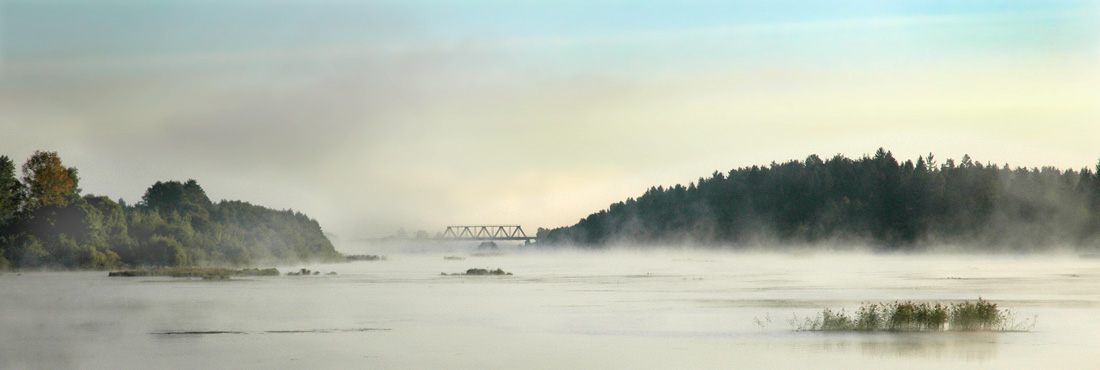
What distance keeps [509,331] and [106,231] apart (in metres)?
90.5

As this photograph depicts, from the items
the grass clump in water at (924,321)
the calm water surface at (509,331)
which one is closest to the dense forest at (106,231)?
the calm water surface at (509,331)

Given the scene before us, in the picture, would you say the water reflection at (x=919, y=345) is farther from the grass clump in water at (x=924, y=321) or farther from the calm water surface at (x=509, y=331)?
the grass clump in water at (x=924, y=321)

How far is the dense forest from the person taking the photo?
4348 inches

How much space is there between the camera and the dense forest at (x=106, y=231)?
11044 centimetres

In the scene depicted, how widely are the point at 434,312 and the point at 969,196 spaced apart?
171510 millimetres

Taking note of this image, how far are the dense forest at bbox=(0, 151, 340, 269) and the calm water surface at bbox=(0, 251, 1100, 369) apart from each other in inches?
1897

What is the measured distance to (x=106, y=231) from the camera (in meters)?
117

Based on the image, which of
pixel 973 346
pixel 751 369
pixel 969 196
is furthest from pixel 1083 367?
pixel 969 196

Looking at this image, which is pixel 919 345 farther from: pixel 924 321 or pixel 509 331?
pixel 509 331

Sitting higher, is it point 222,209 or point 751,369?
point 222,209

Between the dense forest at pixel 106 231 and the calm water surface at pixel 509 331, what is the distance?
48184 millimetres

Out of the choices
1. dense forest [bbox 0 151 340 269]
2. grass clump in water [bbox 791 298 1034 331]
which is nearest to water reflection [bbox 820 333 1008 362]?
grass clump in water [bbox 791 298 1034 331]

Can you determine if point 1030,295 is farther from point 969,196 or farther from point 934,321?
point 969,196

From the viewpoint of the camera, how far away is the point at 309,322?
42469 millimetres
